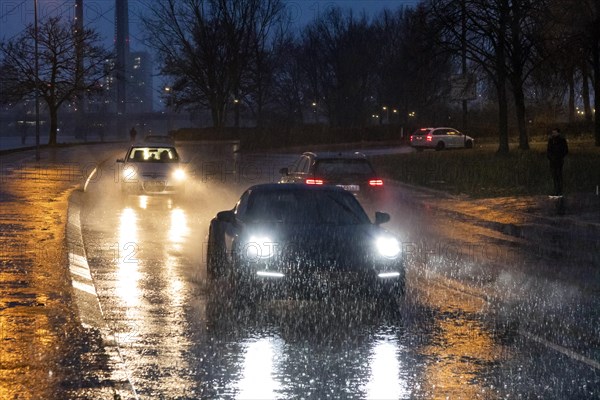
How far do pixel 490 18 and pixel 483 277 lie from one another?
33088 mm

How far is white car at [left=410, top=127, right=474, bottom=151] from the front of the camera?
66500 millimetres

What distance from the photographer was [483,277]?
13062 mm

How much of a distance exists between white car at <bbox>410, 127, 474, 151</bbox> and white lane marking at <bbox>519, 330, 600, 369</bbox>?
57854 millimetres

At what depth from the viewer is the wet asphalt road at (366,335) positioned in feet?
23.7

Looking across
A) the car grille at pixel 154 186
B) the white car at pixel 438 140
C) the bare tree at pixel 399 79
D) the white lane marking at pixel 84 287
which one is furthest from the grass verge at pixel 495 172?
the bare tree at pixel 399 79

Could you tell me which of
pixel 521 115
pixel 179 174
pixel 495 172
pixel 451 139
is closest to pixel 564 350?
pixel 179 174

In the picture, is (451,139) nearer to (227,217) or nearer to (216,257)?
(227,217)

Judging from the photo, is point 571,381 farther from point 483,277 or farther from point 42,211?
point 42,211

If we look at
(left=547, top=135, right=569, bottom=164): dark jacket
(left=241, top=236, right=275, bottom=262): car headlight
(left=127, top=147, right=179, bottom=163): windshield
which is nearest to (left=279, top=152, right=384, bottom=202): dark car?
(left=547, top=135, right=569, bottom=164): dark jacket

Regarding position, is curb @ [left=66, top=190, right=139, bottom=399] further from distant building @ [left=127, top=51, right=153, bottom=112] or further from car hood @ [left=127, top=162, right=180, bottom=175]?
distant building @ [left=127, top=51, right=153, bottom=112]

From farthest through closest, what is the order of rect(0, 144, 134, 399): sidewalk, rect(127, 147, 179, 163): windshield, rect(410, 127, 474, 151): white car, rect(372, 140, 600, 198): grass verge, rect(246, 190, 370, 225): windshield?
1. rect(410, 127, 474, 151): white car
2. rect(372, 140, 600, 198): grass verge
3. rect(127, 147, 179, 163): windshield
4. rect(246, 190, 370, 225): windshield
5. rect(0, 144, 134, 399): sidewalk

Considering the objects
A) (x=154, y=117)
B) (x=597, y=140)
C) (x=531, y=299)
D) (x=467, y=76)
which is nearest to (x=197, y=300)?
(x=531, y=299)

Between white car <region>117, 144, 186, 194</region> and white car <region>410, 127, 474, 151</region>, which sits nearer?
white car <region>117, 144, 186, 194</region>

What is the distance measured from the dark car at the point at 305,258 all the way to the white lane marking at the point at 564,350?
153 centimetres
